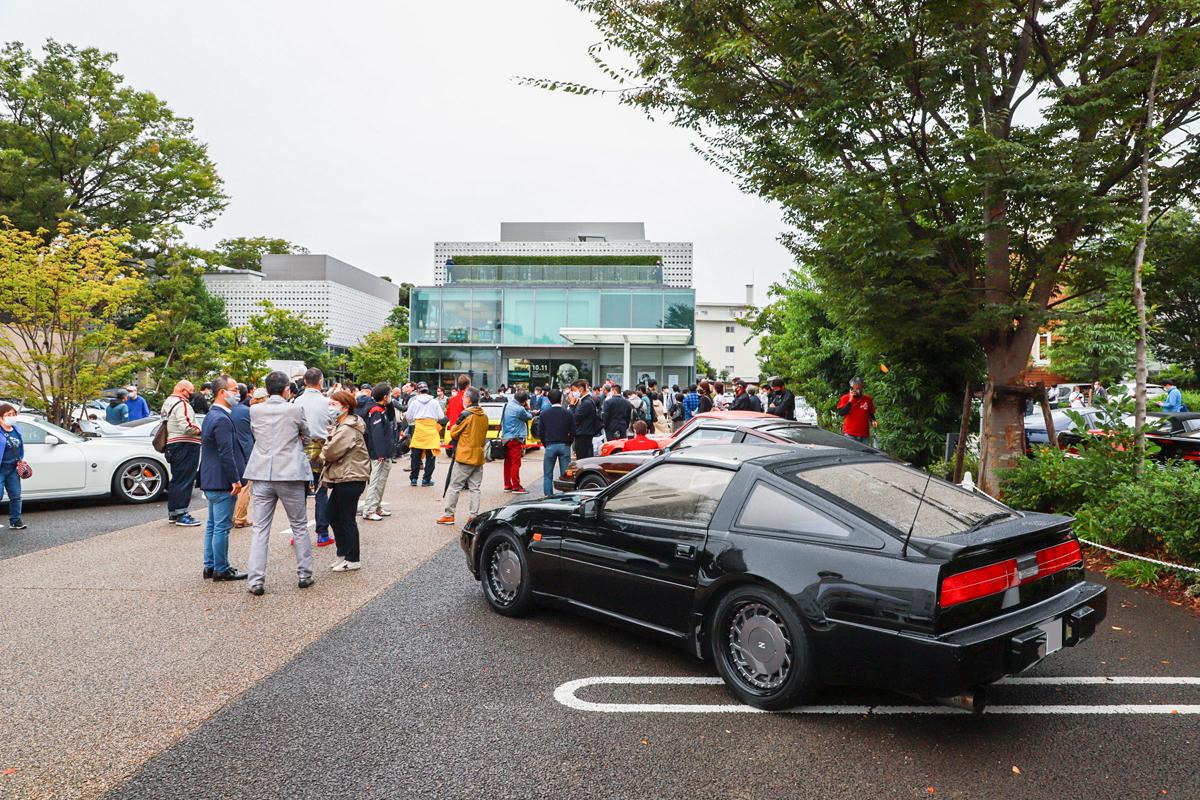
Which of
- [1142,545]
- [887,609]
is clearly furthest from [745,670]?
[1142,545]

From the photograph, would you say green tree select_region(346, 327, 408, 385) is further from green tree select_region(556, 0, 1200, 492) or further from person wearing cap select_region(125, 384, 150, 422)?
green tree select_region(556, 0, 1200, 492)

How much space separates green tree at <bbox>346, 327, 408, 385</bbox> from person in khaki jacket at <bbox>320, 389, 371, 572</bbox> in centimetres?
4223

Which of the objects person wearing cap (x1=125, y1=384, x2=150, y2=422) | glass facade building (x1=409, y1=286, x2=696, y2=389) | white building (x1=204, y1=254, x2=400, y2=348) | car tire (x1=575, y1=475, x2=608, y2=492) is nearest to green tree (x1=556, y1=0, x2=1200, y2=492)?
car tire (x1=575, y1=475, x2=608, y2=492)

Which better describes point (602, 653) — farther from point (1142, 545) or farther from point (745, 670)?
point (1142, 545)

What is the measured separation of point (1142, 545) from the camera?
21.3 ft

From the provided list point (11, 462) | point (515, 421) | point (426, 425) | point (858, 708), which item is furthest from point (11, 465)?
point (858, 708)

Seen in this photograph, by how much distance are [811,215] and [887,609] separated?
6.25 metres

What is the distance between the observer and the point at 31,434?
10.0 meters

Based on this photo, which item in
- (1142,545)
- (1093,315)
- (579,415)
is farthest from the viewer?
(579,415)

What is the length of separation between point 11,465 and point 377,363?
4024 cm

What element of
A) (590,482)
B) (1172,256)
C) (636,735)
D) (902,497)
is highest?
(1172,256)

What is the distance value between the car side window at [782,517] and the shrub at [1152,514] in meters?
4.11

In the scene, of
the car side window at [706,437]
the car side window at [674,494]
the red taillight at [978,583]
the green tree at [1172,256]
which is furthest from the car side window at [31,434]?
the green tree at [1172,256]

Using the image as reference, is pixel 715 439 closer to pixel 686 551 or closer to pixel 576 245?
pixel 686 551
